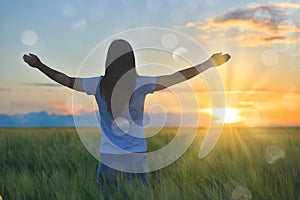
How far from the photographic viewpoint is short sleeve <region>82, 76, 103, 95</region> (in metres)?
3.17

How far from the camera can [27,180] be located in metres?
3.37

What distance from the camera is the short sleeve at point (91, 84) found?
317cm

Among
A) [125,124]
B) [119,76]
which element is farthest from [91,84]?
[125,124]

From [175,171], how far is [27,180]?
1062 mm

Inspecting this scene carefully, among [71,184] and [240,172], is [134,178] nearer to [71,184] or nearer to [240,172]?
[71,184]

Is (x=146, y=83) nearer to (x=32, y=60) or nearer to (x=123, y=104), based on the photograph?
(x=123, y=104)

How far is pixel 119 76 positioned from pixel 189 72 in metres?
0.44

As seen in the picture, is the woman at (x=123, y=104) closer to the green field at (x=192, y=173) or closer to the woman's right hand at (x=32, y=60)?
the green field at (x=192, y=173)

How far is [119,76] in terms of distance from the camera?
10.1ft

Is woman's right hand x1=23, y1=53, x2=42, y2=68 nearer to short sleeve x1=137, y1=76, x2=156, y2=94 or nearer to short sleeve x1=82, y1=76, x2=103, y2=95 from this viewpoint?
short sleeve x1=82, y1=76, x2=103, y2=95

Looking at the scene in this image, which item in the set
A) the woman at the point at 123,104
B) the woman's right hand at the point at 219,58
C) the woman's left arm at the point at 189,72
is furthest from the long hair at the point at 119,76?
the woman's right hand at the point at 219,58

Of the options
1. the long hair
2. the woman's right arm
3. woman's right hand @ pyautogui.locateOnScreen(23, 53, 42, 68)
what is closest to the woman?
the long hair

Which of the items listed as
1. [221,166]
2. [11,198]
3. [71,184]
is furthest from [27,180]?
[221,166]

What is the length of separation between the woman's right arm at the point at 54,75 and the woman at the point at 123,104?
10 cm
